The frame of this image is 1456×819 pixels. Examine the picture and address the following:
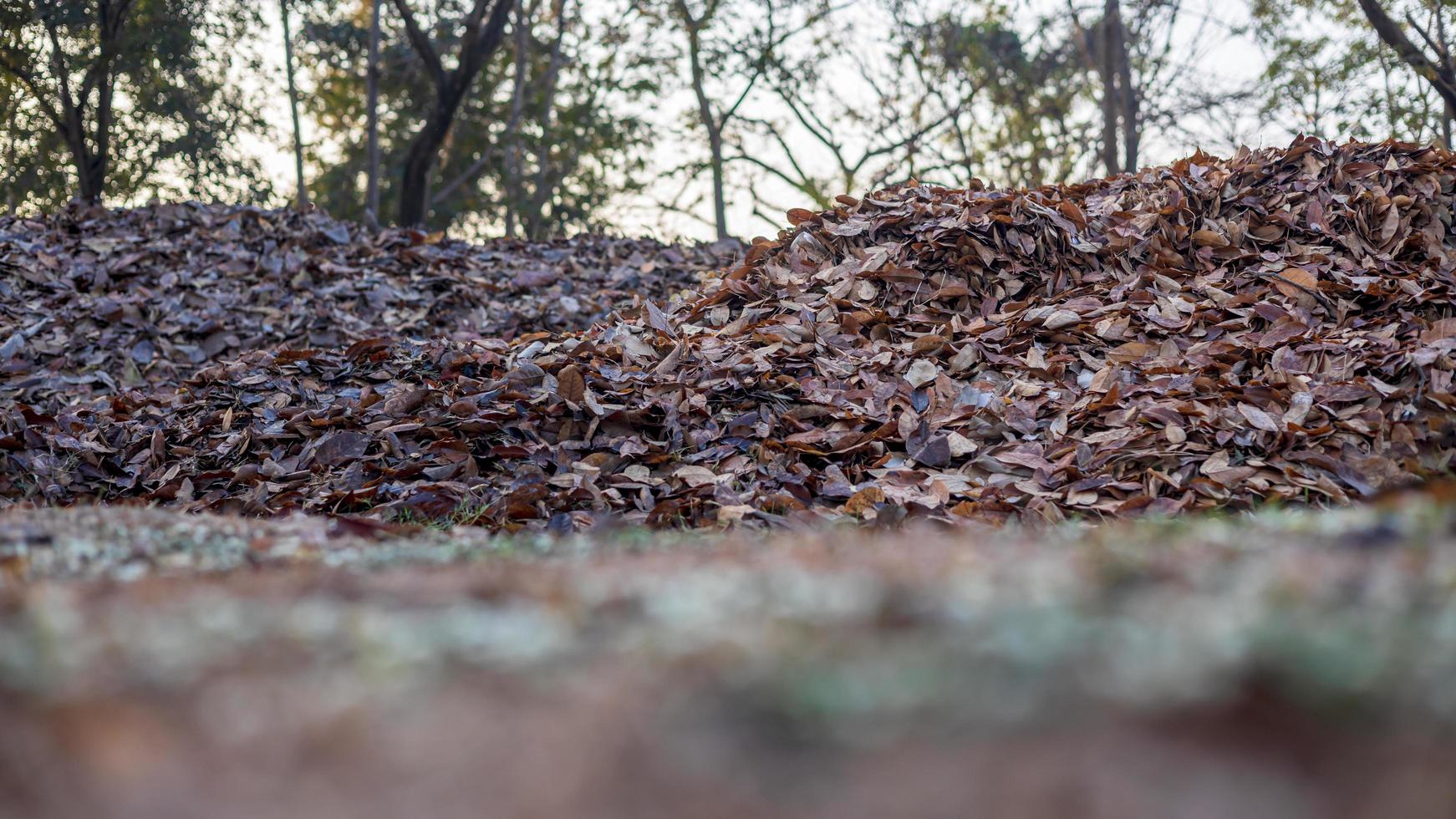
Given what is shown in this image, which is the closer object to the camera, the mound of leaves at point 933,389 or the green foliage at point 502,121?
the mound of leaves at point 933,389

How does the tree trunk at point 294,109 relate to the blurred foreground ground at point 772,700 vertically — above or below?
above

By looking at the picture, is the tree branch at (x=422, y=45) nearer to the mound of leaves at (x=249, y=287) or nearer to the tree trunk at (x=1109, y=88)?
the mound of leaves at (x=249, y=287)

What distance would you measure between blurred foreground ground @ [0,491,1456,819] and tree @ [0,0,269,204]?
10.5 m

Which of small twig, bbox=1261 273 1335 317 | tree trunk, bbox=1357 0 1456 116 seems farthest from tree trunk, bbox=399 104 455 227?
tree trunk, bbox=1357 0 1456 116

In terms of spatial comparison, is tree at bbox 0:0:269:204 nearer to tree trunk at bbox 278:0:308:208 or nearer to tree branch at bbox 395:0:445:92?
tree trunk at bbox 278:0:308:208

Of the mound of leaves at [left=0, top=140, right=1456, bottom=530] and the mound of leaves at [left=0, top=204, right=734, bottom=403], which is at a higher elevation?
the mound of leaves at [left=0, top=204, right=734, bottom=403]

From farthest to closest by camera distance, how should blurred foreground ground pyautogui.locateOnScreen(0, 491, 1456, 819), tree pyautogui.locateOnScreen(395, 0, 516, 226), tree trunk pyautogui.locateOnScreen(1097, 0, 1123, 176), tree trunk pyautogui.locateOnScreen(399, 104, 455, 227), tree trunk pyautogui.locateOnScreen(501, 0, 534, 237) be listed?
tree trunk pyautogui.locateOnScreen(501, 0, 534, 237) < tree trunk pyautogui.locateOnScreen(1097, 0, 1123, 176) < tree trunk pyautogui.locateOnScreen(399, 104, 455, 227) < tree pyautogui.locateOnScreen(395, 0, 516, 226) < blurred foreground ground pyautogui.locateOnScreen(0, 491, 1456, 819)

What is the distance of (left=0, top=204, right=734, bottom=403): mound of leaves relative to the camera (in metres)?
5.30

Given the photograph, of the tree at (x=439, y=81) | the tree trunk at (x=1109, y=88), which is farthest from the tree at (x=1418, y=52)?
the tree at (x=439, y=81)

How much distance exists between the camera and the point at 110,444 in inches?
155

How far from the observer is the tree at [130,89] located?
10344 millimetres

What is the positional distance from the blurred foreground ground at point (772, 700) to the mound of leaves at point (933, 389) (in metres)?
1.97

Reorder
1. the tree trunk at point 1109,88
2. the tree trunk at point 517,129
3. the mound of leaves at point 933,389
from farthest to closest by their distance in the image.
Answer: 1. the tree trunk at point 517,129
2. the tree trunk at point 1109,88
3. the mound of leaves at point 933,389

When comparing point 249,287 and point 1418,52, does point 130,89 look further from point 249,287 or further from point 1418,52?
point 1418,52
